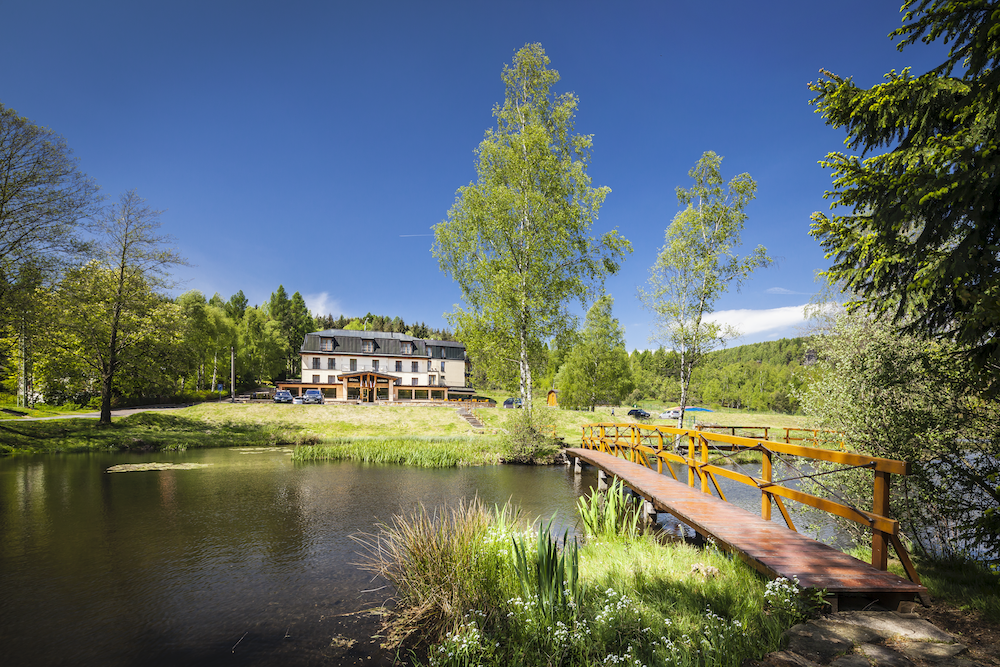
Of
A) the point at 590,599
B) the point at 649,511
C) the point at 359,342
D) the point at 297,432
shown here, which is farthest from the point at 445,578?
the point at 359,342

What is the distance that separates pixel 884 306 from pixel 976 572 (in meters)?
3.46

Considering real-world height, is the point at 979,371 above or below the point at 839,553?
above

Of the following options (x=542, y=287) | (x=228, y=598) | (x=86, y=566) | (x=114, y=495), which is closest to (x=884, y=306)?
(x=228, y=598)

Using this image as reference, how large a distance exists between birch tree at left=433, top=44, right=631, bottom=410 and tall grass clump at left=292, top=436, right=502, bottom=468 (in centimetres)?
294

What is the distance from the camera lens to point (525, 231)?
60.7ft

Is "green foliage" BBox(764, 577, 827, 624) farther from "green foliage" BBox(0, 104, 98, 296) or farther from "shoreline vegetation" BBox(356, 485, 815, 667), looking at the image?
"green foliage" BBox(0, 104, 98, 296)

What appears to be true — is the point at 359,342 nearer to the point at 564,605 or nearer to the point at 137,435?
the point at 137,435

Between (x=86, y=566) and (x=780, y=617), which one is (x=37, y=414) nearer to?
(x=86, y=566)

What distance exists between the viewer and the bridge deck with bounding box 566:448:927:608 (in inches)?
165

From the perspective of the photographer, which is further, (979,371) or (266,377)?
(266,377)

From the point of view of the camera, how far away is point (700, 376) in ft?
234

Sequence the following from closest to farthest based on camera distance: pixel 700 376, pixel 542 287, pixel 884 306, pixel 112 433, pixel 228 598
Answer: pixel 884 306, pixel 228 598, pixel 542 287, pixel 112 433, pixel 700 376

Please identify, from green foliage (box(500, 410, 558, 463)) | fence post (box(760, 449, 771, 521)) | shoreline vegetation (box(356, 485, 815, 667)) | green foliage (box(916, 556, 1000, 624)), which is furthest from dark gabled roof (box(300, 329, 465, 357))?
green foliage (box(916, 556, 1000, 624))

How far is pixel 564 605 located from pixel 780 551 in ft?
9.55
